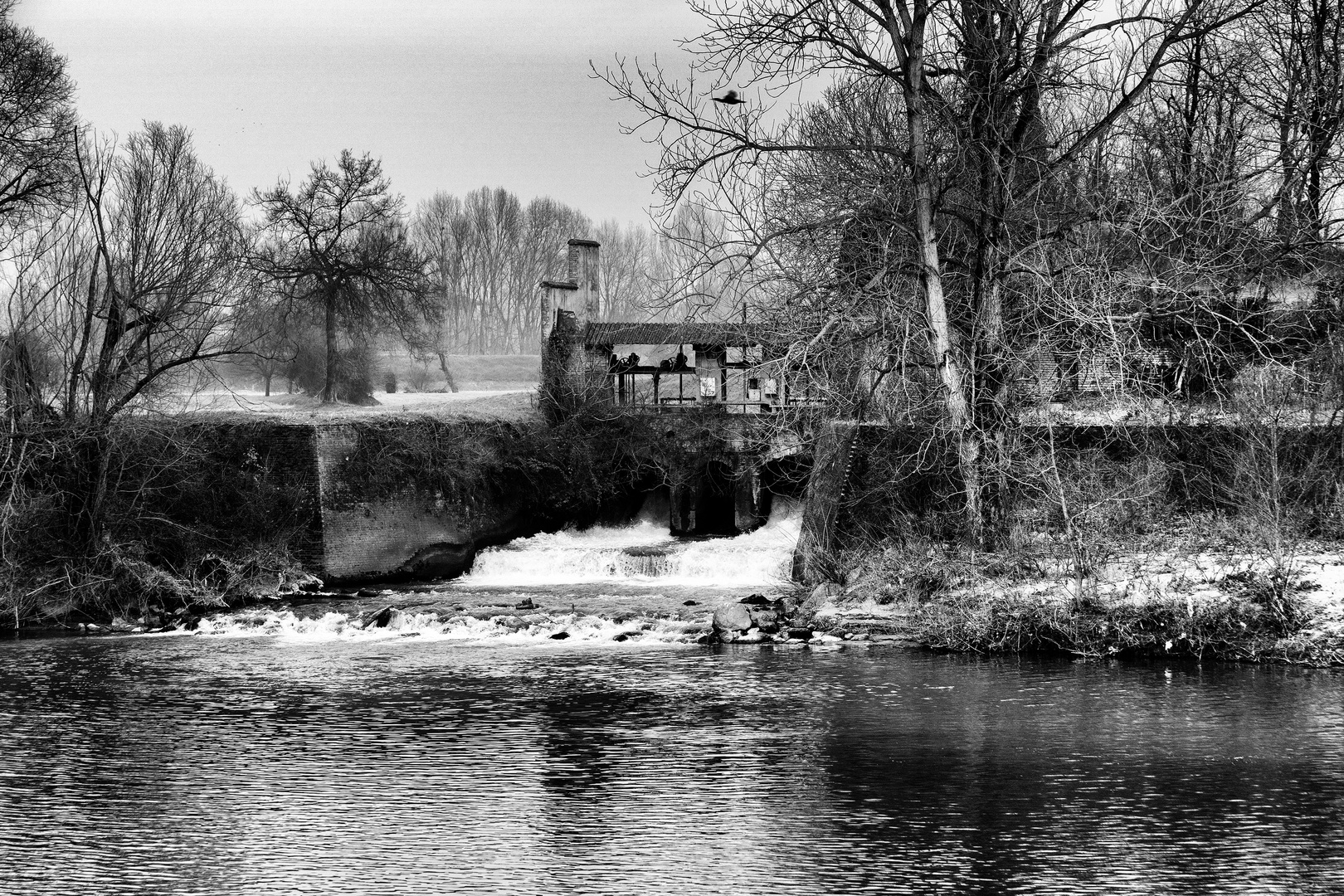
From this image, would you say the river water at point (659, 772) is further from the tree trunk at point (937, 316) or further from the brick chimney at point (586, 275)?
the brick chimney at point (586, 275)

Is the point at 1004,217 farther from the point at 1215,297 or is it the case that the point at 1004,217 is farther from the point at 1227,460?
the point at 1227,460

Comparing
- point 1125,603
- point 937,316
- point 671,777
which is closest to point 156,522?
point 937,316

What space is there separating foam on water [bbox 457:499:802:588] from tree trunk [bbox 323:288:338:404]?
59.3 feet

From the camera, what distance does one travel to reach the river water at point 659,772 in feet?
30.6

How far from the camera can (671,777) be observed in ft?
38.8

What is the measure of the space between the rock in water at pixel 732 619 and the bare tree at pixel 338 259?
28131 mm

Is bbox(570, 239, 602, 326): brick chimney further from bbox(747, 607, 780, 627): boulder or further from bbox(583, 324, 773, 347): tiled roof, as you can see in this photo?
bbox(747, 607, 780, 627): boulder

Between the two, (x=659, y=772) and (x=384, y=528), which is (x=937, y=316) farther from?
(x=384, y=528)

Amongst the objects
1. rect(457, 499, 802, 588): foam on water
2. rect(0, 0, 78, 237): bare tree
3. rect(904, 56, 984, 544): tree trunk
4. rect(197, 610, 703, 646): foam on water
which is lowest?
rect(197, 610, 703, 646): foam on water

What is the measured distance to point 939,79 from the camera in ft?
76.8

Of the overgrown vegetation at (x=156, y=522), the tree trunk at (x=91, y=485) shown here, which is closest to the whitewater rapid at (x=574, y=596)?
the overgrown vegetation at (x=156, y=522)

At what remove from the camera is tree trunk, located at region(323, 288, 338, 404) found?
146 ft

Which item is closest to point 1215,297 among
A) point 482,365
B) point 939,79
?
point 939,79

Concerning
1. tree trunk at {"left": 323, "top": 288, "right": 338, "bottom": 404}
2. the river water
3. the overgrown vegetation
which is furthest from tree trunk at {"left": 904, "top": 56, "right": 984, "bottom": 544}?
tree trunk at {"left": 323, "top": 288, "right": 338, "bottom": 404}
